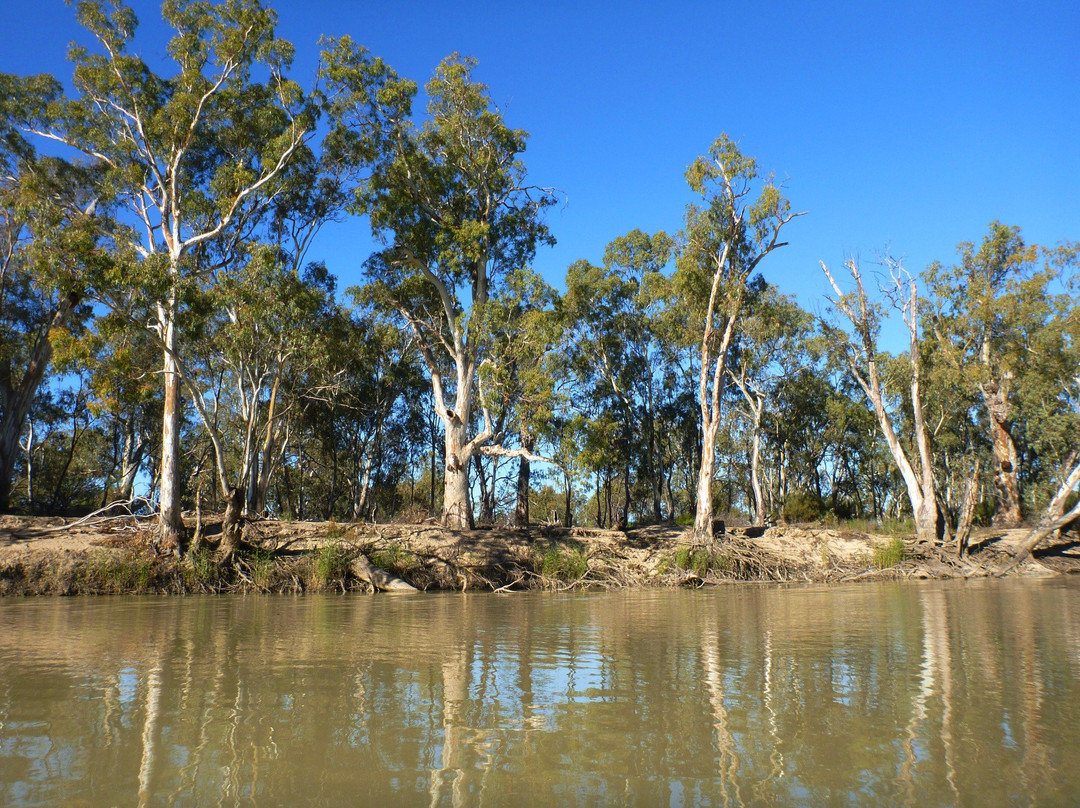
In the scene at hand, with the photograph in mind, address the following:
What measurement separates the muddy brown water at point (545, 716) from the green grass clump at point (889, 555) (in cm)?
1151

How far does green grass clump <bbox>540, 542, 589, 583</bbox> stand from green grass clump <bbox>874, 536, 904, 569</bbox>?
24.8ft

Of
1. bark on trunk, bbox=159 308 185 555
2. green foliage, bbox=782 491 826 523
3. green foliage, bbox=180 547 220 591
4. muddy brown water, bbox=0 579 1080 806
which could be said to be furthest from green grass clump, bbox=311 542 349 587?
green foliage, bbox=782 491 826 523

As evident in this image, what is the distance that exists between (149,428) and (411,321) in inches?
757

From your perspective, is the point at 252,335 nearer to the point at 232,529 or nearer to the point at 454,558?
the point at 232,529

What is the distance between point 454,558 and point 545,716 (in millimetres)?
12921

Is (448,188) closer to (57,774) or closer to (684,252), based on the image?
(684,252)

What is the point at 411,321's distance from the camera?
2322 centimetres

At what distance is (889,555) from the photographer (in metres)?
18.4

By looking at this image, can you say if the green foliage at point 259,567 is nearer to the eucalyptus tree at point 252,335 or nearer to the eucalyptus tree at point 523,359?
the eucalyptus tree at point 252,335

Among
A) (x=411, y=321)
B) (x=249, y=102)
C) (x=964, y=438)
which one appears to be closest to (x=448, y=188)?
(x=411, y=321)

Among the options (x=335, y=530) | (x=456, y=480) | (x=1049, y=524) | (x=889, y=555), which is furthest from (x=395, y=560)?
(x=1049, y=524)

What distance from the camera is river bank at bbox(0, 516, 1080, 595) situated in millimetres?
14062

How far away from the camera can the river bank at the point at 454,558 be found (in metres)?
14.1

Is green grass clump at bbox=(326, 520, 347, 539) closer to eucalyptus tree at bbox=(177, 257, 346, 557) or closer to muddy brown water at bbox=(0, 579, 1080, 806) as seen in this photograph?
eucalyptus tree at bbox=(177, 257, 346, 557)
